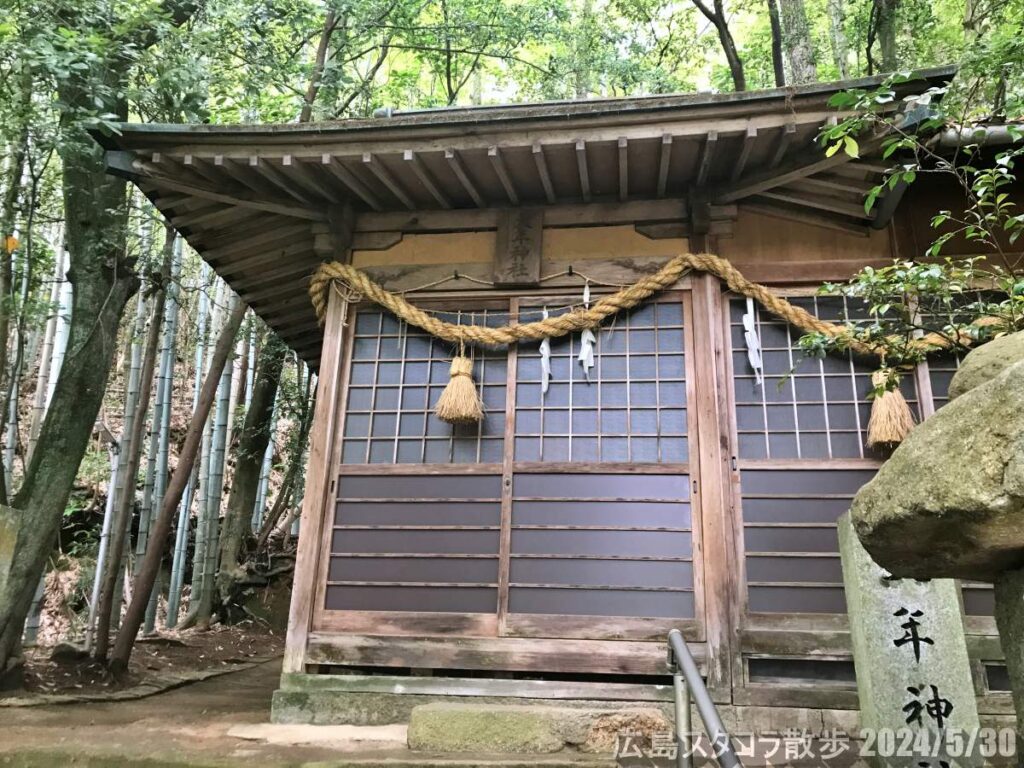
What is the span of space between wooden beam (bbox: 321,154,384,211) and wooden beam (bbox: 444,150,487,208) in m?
0.78

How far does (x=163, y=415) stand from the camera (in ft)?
27.3

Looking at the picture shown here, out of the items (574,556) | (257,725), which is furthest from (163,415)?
(574,556)

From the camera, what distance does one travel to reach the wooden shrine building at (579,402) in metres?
4.61

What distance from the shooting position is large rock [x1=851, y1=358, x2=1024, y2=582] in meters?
1.54

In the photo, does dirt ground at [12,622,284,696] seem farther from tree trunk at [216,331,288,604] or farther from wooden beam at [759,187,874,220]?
wooden beam at [759,187,874,220]

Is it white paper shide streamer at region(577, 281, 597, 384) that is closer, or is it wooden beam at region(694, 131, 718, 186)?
wooden beam at region(694, 131, 718, 186)

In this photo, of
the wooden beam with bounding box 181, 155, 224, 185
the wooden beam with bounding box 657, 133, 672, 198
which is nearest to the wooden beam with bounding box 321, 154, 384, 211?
the wooden beam with bounding box 181, 155, 224, 185

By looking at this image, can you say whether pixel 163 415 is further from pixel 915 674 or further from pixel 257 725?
pixel 915 674

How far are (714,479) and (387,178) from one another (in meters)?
3.24

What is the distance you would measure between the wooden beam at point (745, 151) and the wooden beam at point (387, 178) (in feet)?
8.19

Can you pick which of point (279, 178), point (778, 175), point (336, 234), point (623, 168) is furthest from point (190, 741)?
point (778, 175)

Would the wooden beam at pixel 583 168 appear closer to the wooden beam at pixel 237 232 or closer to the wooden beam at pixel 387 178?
the wooden beam at pixel 387 178

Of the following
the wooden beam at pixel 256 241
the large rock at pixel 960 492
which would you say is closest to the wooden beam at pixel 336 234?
the wooden beam at pixel 256 241

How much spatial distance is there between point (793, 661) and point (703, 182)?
11.1ft
